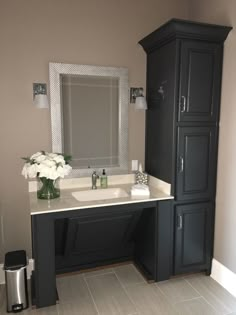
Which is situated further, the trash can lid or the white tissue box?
the white tissue box

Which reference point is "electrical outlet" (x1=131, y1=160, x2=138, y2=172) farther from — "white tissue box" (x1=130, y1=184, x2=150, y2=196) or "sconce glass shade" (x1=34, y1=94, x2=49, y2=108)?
"sconce glass shade" (x1=34, y1=94, x2=49, y2=108)

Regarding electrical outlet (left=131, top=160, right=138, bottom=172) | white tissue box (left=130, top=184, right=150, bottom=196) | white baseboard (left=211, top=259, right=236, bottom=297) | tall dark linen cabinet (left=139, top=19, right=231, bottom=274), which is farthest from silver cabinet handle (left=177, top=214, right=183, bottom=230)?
electrical outlet (left=131, top=160, right=138, bottom=172)

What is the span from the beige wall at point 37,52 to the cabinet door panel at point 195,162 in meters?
0.84

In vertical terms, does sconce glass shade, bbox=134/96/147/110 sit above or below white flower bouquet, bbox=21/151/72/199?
above

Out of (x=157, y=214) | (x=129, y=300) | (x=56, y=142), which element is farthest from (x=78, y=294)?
(x=56, y=142)

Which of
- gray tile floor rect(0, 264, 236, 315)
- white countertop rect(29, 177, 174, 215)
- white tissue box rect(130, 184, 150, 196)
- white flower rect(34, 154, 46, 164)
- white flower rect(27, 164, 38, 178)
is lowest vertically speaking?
gray tile floor rect(0, 264, 236, 315)

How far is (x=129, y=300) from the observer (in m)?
2.35

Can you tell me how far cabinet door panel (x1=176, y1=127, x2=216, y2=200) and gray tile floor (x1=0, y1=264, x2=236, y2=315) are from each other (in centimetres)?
80

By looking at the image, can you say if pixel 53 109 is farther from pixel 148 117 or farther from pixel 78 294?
pixel 78 294

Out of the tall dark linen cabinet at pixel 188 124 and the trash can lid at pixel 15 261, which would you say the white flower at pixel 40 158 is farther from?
the tall dark linen cabinet at pixel 188 124

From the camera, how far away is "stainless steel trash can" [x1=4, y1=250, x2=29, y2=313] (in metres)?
2.20

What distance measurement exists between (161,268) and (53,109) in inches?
68.0

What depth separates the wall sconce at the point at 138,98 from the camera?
2713 millimetres

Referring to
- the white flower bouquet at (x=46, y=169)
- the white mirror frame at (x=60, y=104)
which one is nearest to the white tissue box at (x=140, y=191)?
the white mirror frame at (x=60, y=104)
